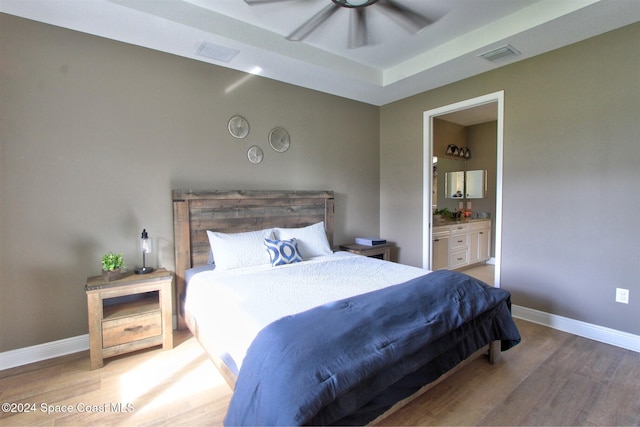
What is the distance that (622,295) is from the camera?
2609 mm

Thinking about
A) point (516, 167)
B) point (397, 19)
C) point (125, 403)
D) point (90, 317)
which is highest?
point (397, 19)

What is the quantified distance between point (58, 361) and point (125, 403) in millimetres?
964

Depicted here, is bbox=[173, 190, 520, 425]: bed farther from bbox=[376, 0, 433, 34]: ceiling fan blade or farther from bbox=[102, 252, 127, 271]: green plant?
bbox=[376, 0, 433, 34]: ceiling fan blade

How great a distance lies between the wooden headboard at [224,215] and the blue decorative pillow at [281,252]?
469 millimetres

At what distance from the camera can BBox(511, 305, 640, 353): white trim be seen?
2.57 m

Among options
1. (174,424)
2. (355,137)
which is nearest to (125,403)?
(174,424)

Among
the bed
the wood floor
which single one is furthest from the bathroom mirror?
the wood floor

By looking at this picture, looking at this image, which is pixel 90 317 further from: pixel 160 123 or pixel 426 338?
pixel 426 338

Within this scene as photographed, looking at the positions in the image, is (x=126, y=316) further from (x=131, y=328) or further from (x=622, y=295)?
(x=622, y=295)

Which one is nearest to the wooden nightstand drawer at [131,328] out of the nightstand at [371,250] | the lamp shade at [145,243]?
the lamp shade at [145,243]

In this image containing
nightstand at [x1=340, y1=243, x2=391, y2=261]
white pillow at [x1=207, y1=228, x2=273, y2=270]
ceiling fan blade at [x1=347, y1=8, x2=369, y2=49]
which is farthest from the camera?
nightstand at [x1=340, y1=243, x2=391, y2=261]

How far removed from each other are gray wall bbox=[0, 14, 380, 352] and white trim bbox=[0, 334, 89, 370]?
0.17ft

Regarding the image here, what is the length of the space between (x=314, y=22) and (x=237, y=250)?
6.44 feet

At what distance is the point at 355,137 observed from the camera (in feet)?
14.5
